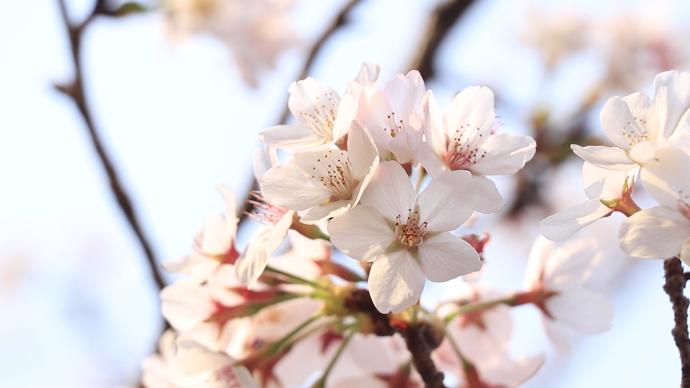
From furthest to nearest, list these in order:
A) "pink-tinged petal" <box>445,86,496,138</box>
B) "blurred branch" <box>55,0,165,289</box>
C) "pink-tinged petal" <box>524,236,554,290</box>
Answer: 1. "blurred branch" <box>55,0,165,289</box>
2. "pink-tinged petal" <box>524,236,554,290</box>
3. "pink-tinged petal" <box>445,86,496,138</box>

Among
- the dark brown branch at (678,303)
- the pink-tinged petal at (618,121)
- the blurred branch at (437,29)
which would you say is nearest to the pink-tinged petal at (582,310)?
the dark brown branch at (678,303)

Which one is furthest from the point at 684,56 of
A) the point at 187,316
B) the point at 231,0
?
the point at 187,316

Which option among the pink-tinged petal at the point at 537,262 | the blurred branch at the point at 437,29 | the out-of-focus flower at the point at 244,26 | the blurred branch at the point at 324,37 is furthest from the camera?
the out-of-focus flower at the point at 244,26

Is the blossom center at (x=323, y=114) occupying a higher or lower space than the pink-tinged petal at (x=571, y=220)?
higher

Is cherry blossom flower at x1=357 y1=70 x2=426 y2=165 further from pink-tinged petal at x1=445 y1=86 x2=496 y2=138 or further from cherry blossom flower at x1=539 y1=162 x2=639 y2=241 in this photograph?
cherry blossom flower at x1=539 y1=162 x2=639 y2=241

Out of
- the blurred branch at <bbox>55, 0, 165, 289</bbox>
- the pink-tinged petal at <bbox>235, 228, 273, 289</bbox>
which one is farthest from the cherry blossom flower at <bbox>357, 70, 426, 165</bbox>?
the blurred branch at <bbox>55, 0, 165, 289</bbox>

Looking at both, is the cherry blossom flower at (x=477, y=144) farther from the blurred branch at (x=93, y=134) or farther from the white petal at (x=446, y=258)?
the blurred branch at (x=93, y=134)

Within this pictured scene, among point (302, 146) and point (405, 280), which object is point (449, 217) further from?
point (302, 146)
